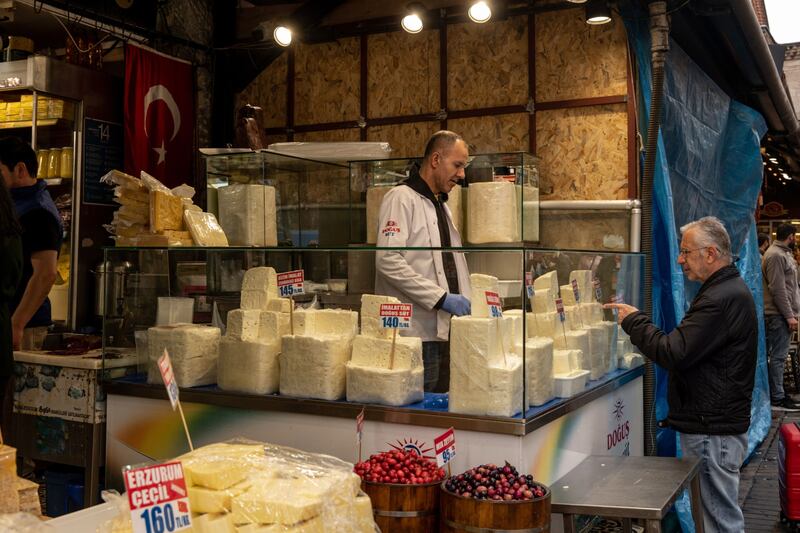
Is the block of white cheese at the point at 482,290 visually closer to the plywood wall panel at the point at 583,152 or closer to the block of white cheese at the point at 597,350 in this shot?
the block of white cheese at the point at 597,350

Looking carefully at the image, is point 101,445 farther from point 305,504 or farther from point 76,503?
point 305,504

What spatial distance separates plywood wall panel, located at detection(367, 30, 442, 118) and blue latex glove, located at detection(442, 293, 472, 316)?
12.0 ft

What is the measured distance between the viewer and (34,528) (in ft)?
6.34

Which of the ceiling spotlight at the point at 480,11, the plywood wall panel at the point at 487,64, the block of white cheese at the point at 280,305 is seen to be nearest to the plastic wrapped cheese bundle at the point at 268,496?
the block of white cheese at the point at 280,305

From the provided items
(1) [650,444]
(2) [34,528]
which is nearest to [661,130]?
(1) [650,444]

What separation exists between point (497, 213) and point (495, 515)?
3027 mm

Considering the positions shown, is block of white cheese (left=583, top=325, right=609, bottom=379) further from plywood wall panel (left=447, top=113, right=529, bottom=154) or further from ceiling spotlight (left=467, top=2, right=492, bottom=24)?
ceiling spotlight (left=467, top=2, right=492, bottom=24)

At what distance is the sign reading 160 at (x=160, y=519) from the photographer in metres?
1.83

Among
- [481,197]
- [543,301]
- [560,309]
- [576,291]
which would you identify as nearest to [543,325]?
[543,301]

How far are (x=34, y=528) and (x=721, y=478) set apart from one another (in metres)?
3.22

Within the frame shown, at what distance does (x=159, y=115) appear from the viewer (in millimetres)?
7031

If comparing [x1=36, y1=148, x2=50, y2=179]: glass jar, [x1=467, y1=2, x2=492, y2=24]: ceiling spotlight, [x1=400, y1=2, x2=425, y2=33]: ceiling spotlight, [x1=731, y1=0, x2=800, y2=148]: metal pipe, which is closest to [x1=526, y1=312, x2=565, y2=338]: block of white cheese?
[x1=467, y1=2, x2=492, y2=24]: ceiling spotlight

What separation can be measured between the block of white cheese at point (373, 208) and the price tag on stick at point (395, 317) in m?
2.38

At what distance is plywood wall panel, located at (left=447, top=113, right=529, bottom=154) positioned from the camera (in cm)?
642
